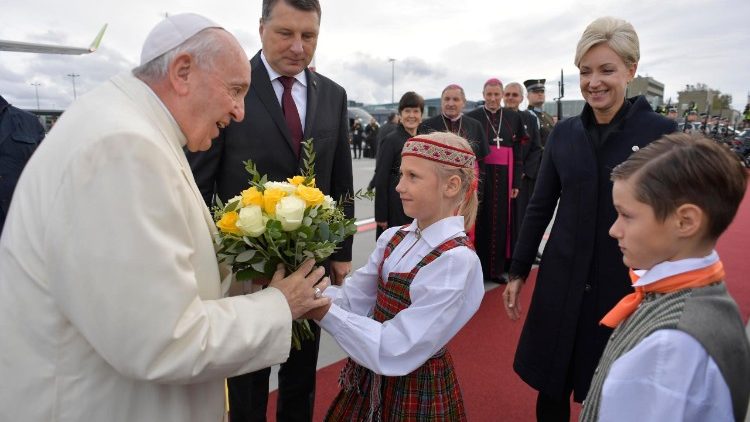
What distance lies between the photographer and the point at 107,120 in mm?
1029

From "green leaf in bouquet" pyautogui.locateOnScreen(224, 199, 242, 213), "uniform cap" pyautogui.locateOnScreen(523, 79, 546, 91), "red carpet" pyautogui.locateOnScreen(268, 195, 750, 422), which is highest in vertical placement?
"uniform cap" pyautogui.locateOnScreen(523, 79, 546, 91)

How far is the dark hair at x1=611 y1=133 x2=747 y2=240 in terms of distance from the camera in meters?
1.11

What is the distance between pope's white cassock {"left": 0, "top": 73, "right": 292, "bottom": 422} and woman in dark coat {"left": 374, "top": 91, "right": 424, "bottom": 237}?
362 centimetres

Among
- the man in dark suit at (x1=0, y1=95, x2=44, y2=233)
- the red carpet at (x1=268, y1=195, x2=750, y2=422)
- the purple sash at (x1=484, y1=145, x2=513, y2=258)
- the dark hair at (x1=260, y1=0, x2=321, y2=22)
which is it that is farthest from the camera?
the purple sash at (x1=484, y1=145, x2=513, y2=258)

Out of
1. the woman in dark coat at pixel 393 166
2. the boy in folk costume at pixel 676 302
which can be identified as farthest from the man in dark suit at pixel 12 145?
the boy in folk costume at pixel 676 302

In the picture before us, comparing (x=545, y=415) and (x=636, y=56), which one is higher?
(x=636, y=56)

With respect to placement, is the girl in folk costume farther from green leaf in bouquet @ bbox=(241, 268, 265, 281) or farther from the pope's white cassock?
the pope's white cassock

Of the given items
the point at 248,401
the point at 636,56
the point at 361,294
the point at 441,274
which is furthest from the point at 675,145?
the point at 248,401

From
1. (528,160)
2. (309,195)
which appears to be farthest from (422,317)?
(528,160)

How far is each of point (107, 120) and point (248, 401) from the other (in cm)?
169

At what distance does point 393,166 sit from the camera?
480 centimetres

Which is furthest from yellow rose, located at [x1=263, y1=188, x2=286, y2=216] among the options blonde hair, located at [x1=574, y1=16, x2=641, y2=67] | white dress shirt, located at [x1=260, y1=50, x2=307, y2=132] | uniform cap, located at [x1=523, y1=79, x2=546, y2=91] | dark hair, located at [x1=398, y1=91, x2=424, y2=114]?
uniform cap, located at [x1=523, y1=79, x2=546, y2=91]

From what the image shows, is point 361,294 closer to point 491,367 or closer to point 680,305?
point 680,305

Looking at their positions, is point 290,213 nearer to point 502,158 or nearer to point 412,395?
Answer: point 412,395
